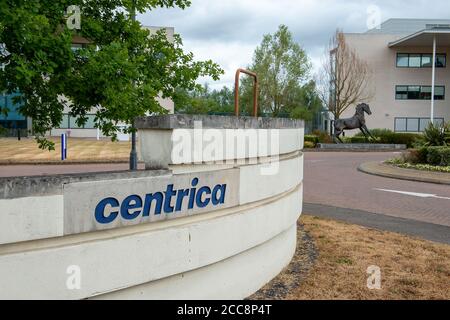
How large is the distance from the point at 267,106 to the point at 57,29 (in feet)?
138

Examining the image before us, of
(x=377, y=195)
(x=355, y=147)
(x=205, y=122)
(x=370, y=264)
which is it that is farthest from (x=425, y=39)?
(x=205, y=122)

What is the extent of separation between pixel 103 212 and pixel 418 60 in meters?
53.5

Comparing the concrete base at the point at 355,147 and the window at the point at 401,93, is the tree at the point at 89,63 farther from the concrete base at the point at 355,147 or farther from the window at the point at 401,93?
the window at the point at 401,93

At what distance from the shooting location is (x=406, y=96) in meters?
51.0

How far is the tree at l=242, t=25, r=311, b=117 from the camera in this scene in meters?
46.5

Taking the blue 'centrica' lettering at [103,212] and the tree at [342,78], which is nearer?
the blue 'centrica' lettering at [103,212]

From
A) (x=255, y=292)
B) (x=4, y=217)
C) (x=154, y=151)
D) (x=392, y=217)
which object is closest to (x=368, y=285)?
(x=255, y=292)

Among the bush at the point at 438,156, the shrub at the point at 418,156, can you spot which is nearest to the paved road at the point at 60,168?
the shrub at the point at 418,156

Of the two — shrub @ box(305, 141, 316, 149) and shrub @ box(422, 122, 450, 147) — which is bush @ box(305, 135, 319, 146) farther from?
shrub @ box(422, 122, 450, 147)

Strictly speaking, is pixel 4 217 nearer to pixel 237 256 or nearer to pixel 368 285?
pixel 237 256

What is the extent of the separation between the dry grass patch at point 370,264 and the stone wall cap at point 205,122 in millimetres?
1816

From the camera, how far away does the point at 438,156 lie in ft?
68.1

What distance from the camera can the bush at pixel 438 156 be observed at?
66.7 ft

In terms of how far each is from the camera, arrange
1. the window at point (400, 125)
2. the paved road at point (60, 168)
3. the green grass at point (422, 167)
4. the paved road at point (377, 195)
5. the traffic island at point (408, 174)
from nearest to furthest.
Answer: the paved road at point (377, 195) → the traffic island at point (408, 174) → the green grass at point (422, 167) → the paved road at point (60, 168) → the window at point (400, 125)
